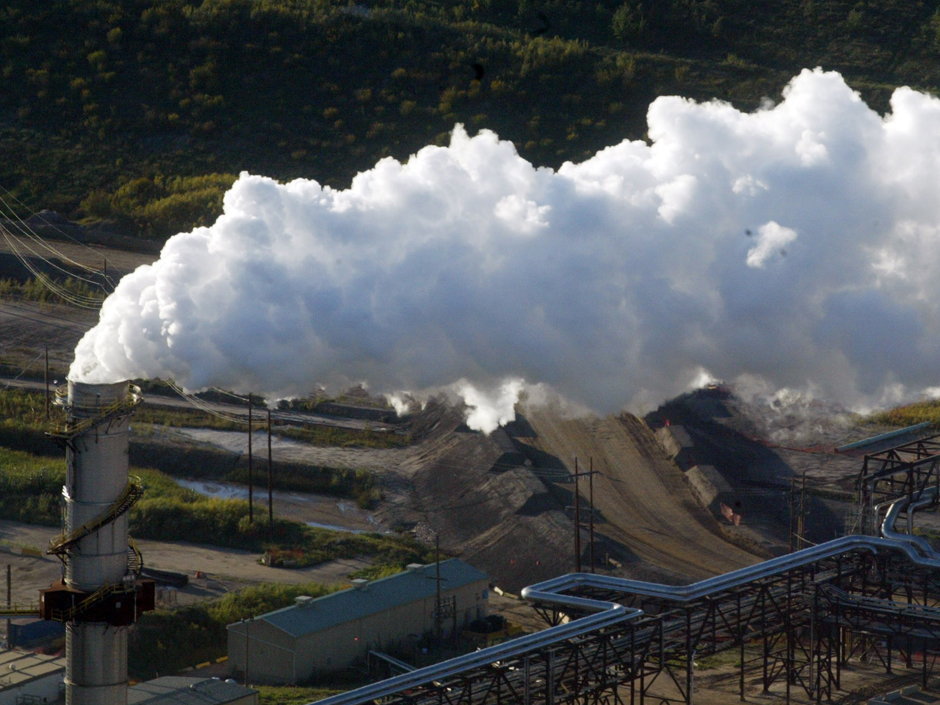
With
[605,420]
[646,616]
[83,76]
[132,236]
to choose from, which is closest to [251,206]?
[646,616]

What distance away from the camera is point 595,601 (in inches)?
1336

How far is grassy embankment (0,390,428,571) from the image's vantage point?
53.6m

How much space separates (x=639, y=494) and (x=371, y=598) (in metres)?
17.5

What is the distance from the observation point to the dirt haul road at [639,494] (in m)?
51.8

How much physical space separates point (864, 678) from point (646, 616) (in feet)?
39.1

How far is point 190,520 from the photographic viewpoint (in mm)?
55312

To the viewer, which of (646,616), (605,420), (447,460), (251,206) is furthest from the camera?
(605,420)

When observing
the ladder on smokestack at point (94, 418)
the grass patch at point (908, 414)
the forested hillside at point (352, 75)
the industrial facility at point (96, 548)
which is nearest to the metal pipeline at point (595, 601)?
the industrial facility at point (96, 548)

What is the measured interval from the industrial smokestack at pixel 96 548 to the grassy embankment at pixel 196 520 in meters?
23.6

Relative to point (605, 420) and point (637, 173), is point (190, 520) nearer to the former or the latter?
point (605, 420)

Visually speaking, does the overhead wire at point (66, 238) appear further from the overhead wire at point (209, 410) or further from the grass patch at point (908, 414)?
the grass patch at point (908, 414)

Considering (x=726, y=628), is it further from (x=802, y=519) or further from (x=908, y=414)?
(x=908, y=414)

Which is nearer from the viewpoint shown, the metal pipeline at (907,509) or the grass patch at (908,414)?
the metal pipeline at (907,509)

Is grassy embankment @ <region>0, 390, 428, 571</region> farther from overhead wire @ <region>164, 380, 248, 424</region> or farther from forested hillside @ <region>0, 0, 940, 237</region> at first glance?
forested hillside @ <region>0, 0, 940, 237</region>
